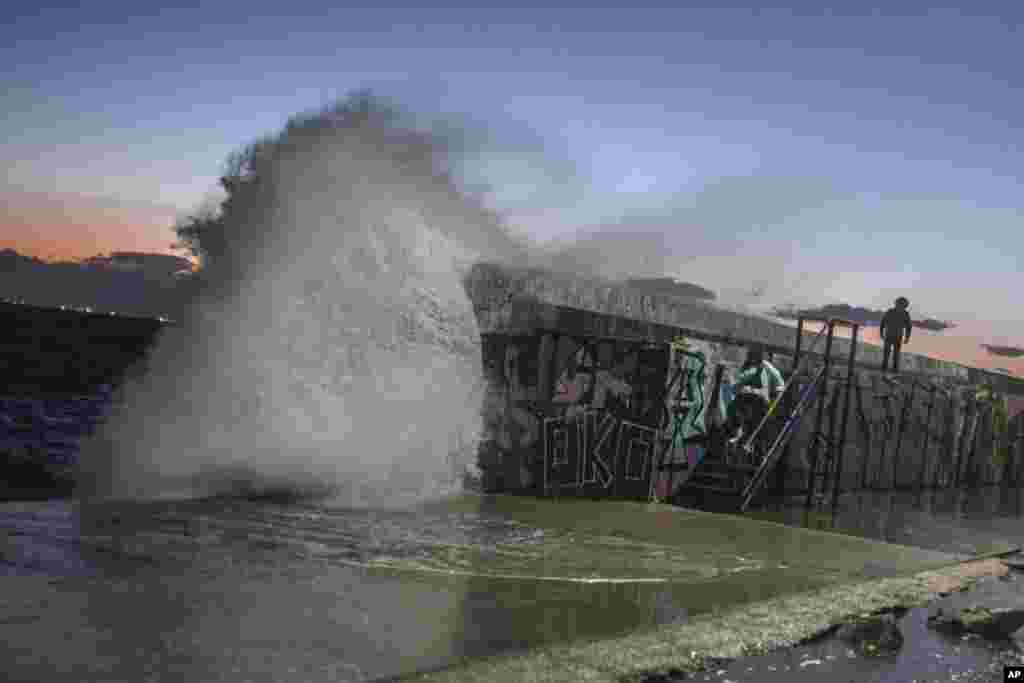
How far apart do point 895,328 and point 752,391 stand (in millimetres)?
6111

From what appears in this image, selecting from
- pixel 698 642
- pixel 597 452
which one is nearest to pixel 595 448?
pixel 597 452

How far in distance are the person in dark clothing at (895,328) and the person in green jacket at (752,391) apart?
5344mm

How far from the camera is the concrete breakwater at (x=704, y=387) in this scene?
9.90 meters

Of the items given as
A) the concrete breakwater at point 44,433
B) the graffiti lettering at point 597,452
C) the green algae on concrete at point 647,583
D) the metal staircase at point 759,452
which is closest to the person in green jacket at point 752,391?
the metal staircase at point 759,452

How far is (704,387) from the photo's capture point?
11.3m

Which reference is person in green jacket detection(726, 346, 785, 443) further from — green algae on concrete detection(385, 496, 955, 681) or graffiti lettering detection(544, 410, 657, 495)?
green algae on concrete detection(385, 496, 955, 681)

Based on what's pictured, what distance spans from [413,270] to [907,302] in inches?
424

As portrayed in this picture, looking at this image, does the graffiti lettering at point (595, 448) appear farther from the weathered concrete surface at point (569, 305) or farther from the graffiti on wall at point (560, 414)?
the weathered concrete surface at point (569, 305)

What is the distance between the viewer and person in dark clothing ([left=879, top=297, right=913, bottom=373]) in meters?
16.7

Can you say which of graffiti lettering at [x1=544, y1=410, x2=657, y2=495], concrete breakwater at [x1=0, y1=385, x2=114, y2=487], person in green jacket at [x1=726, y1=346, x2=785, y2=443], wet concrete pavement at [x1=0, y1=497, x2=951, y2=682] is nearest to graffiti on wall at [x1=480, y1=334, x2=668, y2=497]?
graffiti lettering at [x1=544, y1=410, x2=657, y2=495]

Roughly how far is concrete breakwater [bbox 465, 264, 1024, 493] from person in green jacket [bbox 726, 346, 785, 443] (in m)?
0.22

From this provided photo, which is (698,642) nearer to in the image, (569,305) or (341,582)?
(341,582)

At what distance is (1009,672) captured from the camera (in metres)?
4.66

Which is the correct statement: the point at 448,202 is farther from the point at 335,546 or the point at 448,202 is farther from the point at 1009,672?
the point at 1009,672
